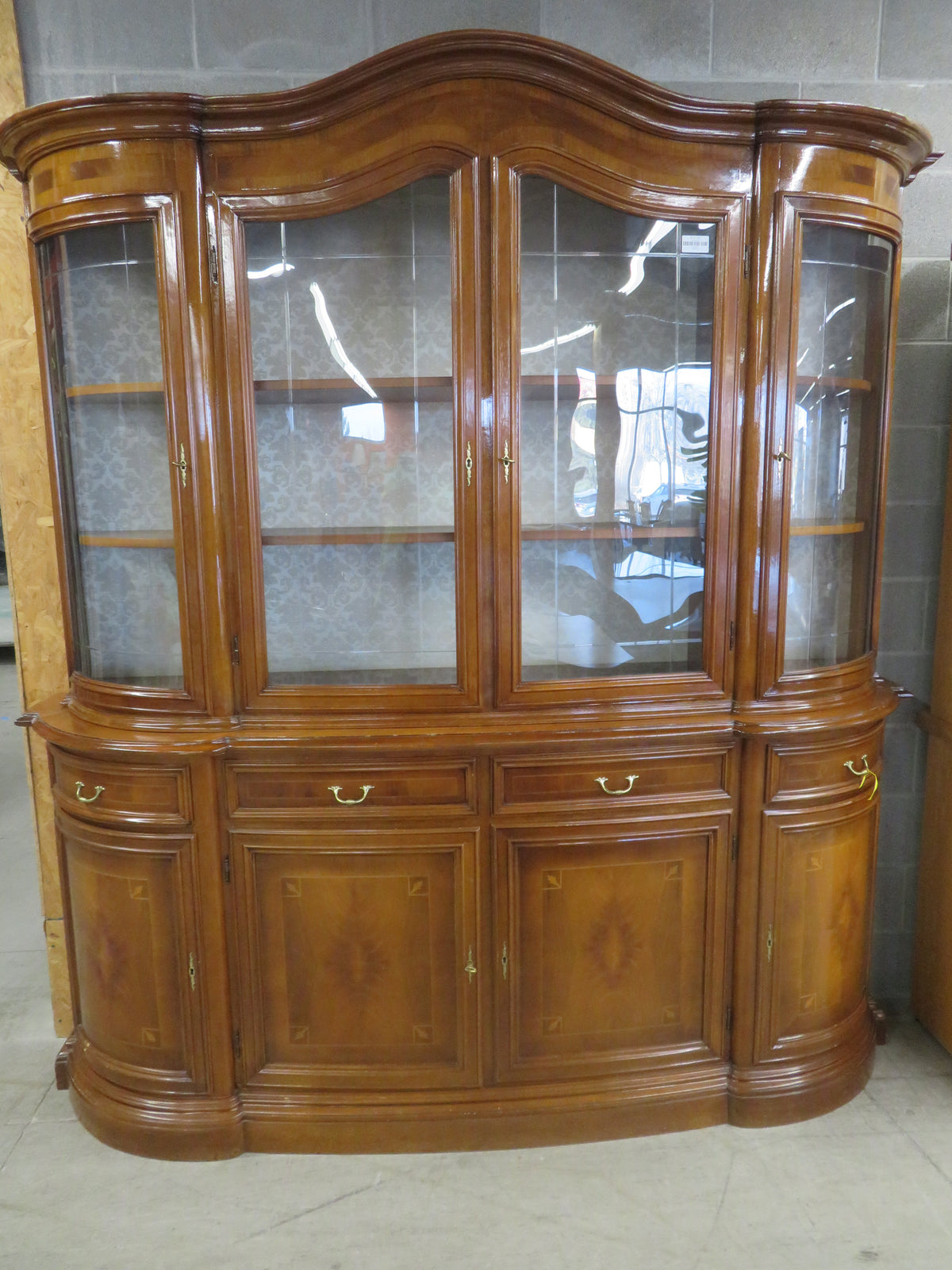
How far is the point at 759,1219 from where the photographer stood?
6.11 feet

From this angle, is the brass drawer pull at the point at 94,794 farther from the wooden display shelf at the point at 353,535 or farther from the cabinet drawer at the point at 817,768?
the cabinet drawer at the point at 817,768

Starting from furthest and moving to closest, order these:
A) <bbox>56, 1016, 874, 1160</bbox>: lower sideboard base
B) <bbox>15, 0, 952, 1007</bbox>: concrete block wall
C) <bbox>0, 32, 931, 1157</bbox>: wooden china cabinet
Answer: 1. <bbox>15, 0, 952, 1007</bbox>: concrete block wall
2. <bbox>56, 1016, 874, 1160</bbox>: lower sideboard base
3. <bbox>0, 32, 931, 1157</bbox>: wooden china cabinet

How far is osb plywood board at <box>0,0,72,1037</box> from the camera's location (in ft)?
7.22

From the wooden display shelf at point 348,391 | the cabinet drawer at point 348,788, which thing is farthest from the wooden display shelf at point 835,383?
the cabinet drawer at point 348,788

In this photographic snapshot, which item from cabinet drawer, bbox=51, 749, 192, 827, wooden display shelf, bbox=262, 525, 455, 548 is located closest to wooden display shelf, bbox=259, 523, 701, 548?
wooden display shelf, bbox=262, 525, 455, 548

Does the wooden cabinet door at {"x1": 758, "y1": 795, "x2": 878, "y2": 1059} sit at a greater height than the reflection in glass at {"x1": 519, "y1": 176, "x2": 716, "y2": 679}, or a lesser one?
lesser

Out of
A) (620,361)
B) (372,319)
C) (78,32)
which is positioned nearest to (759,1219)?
(620,361)

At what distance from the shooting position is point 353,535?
2.01 m

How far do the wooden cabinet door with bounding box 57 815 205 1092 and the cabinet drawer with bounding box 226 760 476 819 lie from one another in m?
0.17

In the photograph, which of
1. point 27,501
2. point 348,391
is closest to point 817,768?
point 348,391

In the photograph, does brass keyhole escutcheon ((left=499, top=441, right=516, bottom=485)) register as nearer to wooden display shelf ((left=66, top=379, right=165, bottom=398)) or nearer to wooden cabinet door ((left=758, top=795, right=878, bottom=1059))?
wooden display shelf ((left=66, top=379, right=165, bottom=398))

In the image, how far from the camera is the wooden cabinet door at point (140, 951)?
1.99 metres

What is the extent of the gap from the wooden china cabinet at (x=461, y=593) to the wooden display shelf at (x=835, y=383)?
13 millimetres

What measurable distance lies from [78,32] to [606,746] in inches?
80.5
